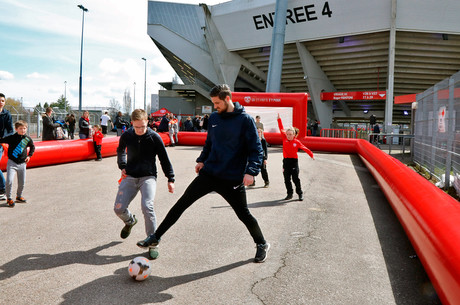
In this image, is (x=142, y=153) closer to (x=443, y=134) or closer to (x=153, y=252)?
(x=153, y=252)

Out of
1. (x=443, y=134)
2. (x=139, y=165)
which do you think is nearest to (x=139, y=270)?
(x=139, y=165)

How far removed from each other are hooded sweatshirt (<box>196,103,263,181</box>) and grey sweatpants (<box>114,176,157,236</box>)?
Answer: 0.71 m

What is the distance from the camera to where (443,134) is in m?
8.62

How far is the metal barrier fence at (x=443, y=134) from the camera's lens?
753 cm

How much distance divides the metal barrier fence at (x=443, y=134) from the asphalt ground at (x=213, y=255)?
6.45ft

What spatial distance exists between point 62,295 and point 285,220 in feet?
11.3

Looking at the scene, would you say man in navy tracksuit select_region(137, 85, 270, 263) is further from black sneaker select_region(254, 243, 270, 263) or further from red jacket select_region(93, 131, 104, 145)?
red jacket select_region(93, 131, 104, 145)

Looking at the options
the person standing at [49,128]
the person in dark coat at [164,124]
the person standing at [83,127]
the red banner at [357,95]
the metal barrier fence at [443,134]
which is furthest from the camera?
the red banner at [357,95]

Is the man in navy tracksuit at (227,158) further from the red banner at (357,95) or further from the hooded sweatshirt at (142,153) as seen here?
the red banner at (357,95)

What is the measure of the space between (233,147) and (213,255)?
4.11 feet

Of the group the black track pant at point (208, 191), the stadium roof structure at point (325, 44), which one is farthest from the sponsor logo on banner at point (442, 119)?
the stadium roof structure at point (325, 44)

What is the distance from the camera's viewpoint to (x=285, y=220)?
18.5ft

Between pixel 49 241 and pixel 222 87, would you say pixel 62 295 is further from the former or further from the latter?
pixel 222 87

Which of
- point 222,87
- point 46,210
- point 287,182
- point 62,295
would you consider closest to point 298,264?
point 222,87
